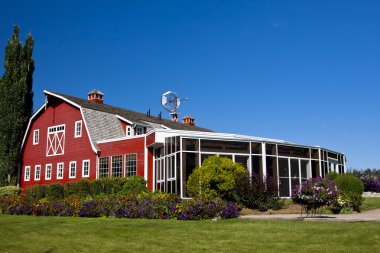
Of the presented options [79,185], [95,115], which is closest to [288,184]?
[79,185]

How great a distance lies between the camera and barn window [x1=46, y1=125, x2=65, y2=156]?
31.1 metres

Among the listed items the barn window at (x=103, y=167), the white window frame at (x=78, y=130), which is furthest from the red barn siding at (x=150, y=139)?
the white window frame at (x=78, y=130)

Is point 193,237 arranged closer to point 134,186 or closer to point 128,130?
point 134,186

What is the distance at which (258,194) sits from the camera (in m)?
18.3

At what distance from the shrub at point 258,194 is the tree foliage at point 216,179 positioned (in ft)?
1.34

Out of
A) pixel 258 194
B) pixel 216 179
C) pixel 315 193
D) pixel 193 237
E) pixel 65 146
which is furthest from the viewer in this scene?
pixel 65 146

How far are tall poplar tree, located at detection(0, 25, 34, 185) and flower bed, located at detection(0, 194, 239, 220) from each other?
15339 millimetres

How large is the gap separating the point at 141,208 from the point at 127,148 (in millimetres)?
10803

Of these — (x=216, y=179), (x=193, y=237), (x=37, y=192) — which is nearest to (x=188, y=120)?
(x=37, y=192)

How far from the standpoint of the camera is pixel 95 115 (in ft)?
97.7

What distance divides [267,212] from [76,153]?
16.4m

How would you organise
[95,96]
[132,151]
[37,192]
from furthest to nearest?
[95,96], [37,192], [132,151]

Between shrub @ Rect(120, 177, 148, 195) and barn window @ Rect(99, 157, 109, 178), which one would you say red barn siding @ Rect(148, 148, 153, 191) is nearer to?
shrub @ Rect(120, 177, 148, 195)

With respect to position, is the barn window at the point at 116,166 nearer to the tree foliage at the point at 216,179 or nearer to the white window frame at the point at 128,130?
the white window frame at the point at 128,130
